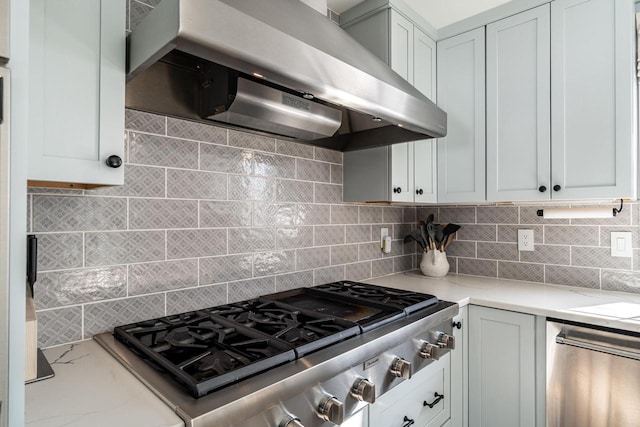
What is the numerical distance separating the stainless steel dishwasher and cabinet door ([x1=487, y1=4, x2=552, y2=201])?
2.24ft

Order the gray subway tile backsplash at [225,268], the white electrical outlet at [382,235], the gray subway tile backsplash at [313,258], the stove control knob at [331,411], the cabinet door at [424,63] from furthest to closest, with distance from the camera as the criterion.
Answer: the white electrical outlet at [382,235] < the cabinet door at [424,63] < the gray subway tile backsplash at [313,258] < the gray subway tile backsplash at [225,268] < the stove control knob at [331,411]

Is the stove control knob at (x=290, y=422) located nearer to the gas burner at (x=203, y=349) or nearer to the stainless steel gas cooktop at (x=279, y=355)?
the stainless steel gas cooktop at (x=279, y=355)

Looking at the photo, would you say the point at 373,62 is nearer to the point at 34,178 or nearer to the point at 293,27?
the point at 293,27

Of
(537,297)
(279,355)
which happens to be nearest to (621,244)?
(537,297)

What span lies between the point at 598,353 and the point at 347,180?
4.48ft

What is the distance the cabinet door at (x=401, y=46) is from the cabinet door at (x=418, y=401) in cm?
144

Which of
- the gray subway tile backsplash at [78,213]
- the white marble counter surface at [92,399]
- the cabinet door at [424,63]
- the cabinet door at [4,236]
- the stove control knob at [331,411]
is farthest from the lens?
the cabinet door at [424,63]

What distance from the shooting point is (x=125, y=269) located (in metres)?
1.21

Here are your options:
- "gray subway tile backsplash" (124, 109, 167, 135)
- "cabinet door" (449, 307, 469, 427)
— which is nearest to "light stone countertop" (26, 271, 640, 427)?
"cabinet door" (449, 307, 469, 427)

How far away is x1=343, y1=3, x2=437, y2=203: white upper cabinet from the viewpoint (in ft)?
→ 6.11

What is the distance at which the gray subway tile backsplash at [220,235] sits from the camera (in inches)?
43.9

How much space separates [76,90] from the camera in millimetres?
884

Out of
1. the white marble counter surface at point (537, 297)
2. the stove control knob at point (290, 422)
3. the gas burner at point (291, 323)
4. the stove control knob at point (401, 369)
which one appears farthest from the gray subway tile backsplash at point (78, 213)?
the white marble counter surface at point (537, 297)

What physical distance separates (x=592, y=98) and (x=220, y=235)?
182cm
